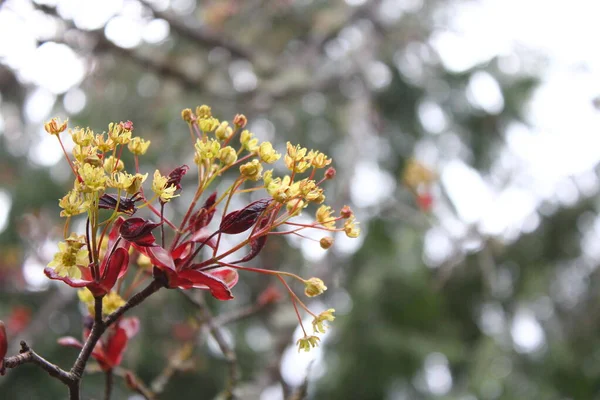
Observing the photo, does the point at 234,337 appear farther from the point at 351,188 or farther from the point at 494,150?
the point at 494,150

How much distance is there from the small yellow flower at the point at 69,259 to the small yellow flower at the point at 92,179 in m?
0.10

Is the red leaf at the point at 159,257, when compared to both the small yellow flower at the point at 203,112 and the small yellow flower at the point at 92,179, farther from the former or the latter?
the small yellow flower at the point at 203,112

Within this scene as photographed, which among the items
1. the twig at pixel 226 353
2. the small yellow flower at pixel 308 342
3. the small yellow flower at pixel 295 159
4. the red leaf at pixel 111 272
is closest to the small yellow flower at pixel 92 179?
the red leaf at pixel 111 272

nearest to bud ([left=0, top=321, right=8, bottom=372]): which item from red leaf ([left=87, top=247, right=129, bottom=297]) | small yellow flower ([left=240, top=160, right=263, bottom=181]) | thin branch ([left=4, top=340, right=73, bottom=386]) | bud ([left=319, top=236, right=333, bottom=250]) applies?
thin branch ([left=4, top=340, right=73, bottom=386])

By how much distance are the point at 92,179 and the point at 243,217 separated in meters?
0.26

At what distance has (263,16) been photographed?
524 centimetres

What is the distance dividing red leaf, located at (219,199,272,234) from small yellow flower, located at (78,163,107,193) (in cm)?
22

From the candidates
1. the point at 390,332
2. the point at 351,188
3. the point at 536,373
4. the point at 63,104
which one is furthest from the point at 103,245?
the point at 63,104

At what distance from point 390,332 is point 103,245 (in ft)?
7.49

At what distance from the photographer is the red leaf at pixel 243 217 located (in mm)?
999

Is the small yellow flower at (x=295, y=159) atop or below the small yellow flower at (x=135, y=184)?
below

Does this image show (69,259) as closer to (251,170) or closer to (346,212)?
(251,170)

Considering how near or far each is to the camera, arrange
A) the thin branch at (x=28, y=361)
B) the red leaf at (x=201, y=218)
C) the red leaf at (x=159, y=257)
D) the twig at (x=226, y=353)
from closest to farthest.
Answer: the thin branch at (x=28, y=361)
the red leaf at (x=159, y=257)
the red leaf at (x=201, y=218)
the twig at (x=226, y=353)

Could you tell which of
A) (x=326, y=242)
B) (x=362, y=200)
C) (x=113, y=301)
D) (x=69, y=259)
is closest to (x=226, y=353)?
(x=113, y=301)
